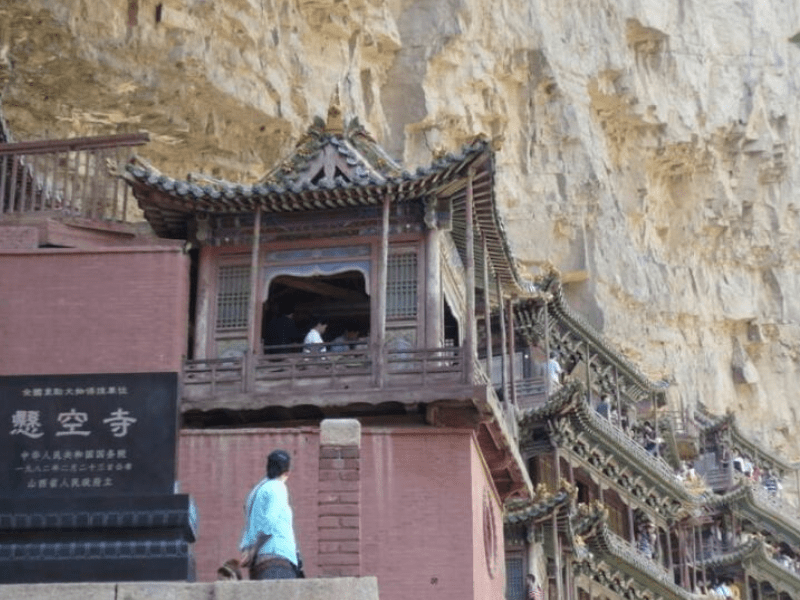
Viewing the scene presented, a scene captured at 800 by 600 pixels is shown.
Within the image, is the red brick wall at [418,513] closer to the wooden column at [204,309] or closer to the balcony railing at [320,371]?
the balcony railing at [320,371]

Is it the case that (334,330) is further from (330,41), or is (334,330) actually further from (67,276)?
(330,41)

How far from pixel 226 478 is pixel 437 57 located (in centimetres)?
2273

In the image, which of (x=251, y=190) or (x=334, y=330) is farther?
(x=334, y=330)

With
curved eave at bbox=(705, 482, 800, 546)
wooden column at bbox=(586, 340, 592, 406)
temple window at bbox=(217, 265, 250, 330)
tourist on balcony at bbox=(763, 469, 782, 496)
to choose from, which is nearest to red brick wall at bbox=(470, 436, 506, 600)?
temple window at bbox=(217, 265, 250, 330)

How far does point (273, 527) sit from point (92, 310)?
253 inches

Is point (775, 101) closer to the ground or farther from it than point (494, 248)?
farther from it

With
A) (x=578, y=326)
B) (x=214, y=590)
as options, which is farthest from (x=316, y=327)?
(x=578, y=326)

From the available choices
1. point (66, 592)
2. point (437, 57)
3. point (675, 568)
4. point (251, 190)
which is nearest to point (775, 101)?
point (437, 57)

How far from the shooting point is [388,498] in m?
18.4

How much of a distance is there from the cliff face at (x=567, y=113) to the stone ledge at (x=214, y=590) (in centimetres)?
2022

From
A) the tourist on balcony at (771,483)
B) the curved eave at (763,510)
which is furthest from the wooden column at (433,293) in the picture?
the tourist on balcony at (771,483)

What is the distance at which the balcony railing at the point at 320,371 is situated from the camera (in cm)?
1881

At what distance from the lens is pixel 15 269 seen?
17969mm

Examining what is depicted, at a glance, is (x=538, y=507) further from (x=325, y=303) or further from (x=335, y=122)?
(x=335, y=122)
